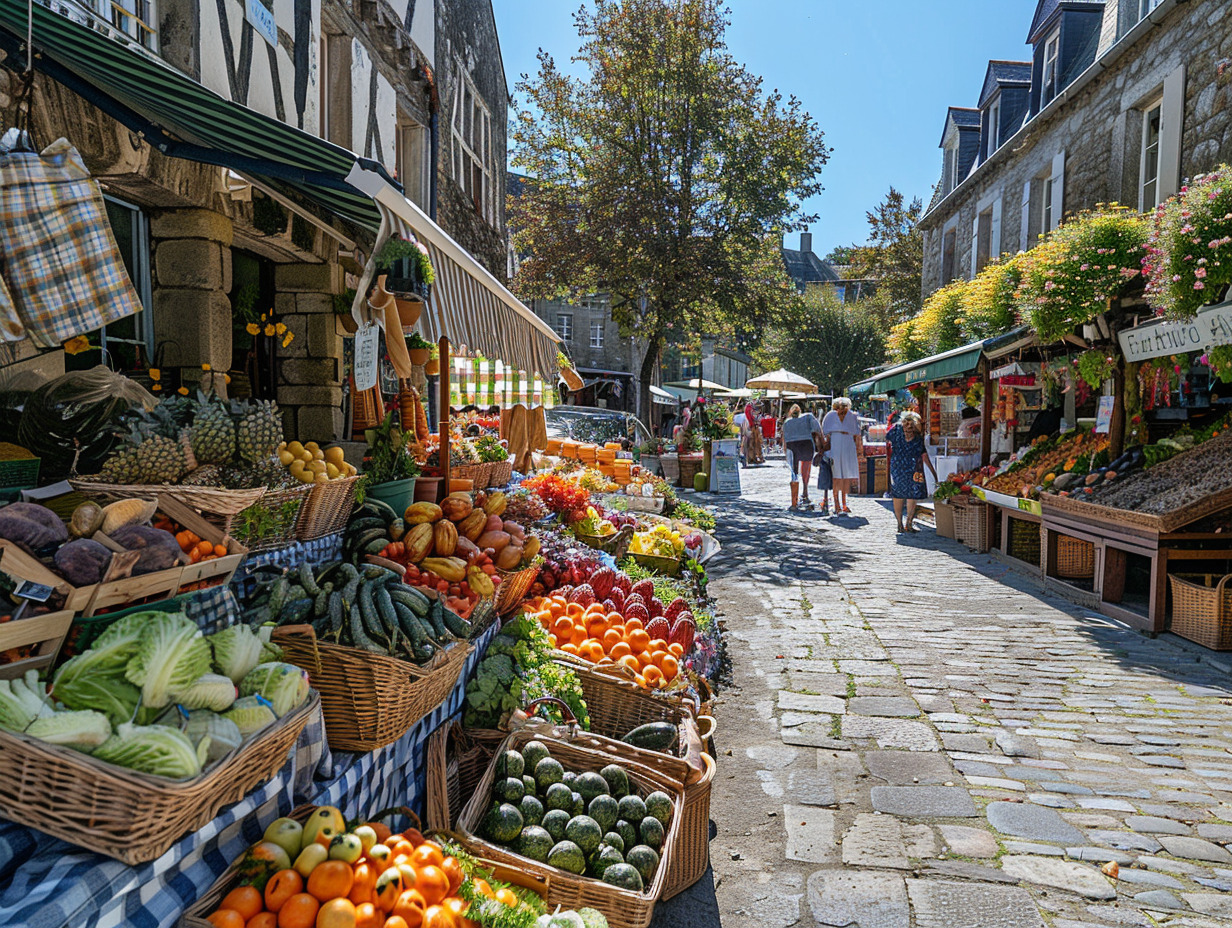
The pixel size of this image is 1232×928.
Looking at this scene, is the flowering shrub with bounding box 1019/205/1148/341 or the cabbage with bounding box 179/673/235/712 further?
the flowering shrub with bounding box 1019/205/1148/341

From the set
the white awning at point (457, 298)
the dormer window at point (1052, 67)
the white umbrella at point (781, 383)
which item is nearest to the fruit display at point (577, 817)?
the white awning at point (457, 298)

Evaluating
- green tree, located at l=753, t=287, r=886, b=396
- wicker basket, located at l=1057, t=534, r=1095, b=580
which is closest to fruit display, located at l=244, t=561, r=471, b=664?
wicker basket, located at l=1057, t=534, r=1095, b=580

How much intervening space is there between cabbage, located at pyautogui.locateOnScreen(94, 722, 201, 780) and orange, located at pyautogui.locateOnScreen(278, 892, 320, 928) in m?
0.46

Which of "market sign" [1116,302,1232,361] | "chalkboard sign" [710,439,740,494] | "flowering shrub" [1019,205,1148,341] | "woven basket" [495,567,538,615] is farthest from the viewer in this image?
"chalkboard sign" [710,439,740,494]

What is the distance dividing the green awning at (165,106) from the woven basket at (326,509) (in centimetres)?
147

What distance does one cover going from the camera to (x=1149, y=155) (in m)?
10.5

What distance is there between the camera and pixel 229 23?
5.28 m

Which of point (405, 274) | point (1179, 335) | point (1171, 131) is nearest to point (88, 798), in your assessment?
point (405, 274)

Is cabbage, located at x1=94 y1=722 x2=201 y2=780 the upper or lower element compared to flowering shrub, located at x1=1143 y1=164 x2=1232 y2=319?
lower

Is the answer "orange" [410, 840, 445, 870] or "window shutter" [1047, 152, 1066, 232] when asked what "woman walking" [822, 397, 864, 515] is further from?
"orange" [410, 840, 445, 870]

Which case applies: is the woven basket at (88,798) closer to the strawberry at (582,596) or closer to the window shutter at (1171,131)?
the strawberry at (582,596)

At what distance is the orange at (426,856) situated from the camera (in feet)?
7.32

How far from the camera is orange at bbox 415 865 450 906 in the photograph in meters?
2.13

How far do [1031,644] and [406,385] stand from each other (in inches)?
224
